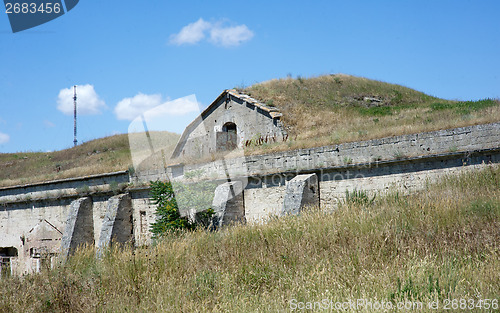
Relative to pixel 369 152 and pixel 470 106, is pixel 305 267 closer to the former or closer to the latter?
pixel 369 152

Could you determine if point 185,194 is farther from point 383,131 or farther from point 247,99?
point 247,99

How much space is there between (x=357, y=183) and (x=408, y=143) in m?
1.53

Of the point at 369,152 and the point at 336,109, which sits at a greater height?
the point at 336,109

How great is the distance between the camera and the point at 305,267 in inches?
231

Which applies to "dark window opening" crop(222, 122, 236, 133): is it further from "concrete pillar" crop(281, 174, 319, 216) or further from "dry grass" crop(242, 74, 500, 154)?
"concrete pillar" crop(281, 174, 319, 216)

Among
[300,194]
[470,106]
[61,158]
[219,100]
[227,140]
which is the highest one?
[219,100]

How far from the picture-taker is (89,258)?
8.38m

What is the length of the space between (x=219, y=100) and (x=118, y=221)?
8.03m

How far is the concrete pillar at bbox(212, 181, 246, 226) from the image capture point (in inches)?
452

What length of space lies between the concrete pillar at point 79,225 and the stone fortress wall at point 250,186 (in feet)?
0.12

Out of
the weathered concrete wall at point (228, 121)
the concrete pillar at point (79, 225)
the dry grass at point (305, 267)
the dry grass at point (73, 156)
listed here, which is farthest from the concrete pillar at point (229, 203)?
the dry grass at point (73, 156)

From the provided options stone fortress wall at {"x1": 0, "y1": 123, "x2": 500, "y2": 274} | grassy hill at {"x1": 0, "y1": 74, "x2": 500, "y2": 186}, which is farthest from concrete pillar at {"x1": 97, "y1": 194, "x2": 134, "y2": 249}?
grassy hill at {"x1": 0, "y1": 74, "x2": 500, "y2": 186}

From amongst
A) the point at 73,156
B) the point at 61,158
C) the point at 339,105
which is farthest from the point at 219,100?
the point at 61,158

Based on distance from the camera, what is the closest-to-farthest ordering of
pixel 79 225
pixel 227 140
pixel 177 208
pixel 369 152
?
pixel 369 152 < pixel 177 208 < pixel 79 225 < pixel 227 140
